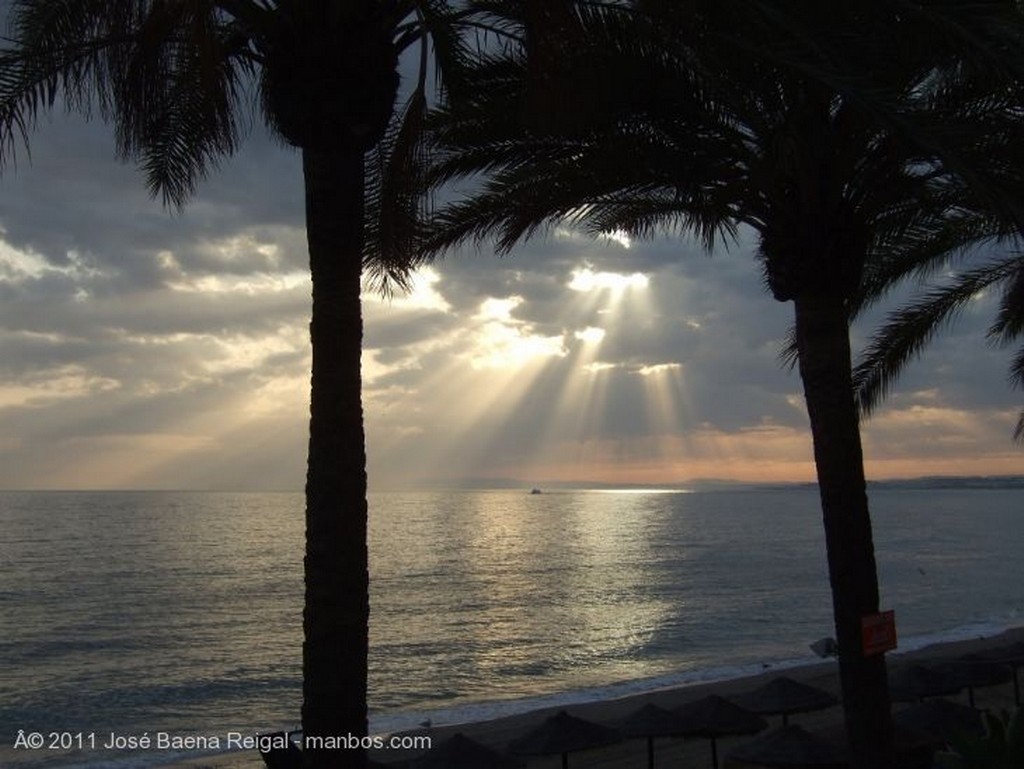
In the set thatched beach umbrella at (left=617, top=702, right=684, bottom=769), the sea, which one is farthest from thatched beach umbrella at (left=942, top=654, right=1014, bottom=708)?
the sea

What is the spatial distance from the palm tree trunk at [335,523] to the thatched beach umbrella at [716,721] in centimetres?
765

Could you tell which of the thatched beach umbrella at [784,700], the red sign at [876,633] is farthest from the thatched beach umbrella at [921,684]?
the red sign at [876,633]

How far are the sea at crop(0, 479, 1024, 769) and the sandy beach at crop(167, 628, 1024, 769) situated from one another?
2.43 metres

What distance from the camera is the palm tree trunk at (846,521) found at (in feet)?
27.9

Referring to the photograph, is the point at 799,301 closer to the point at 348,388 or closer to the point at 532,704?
the point at 348,388

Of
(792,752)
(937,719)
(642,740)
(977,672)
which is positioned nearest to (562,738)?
(792,752)

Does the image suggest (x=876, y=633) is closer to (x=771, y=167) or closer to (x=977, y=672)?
(x=771, y=167)

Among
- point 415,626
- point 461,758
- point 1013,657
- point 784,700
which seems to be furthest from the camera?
point 415,626

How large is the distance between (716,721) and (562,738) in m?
1.93

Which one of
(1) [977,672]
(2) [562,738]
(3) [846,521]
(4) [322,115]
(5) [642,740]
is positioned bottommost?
(5) [642,740]

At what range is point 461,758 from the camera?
431 inches

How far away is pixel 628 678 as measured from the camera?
30703 mm

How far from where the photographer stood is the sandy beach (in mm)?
16578

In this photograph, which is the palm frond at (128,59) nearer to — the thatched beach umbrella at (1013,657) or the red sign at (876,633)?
the red sign at (876,633)
